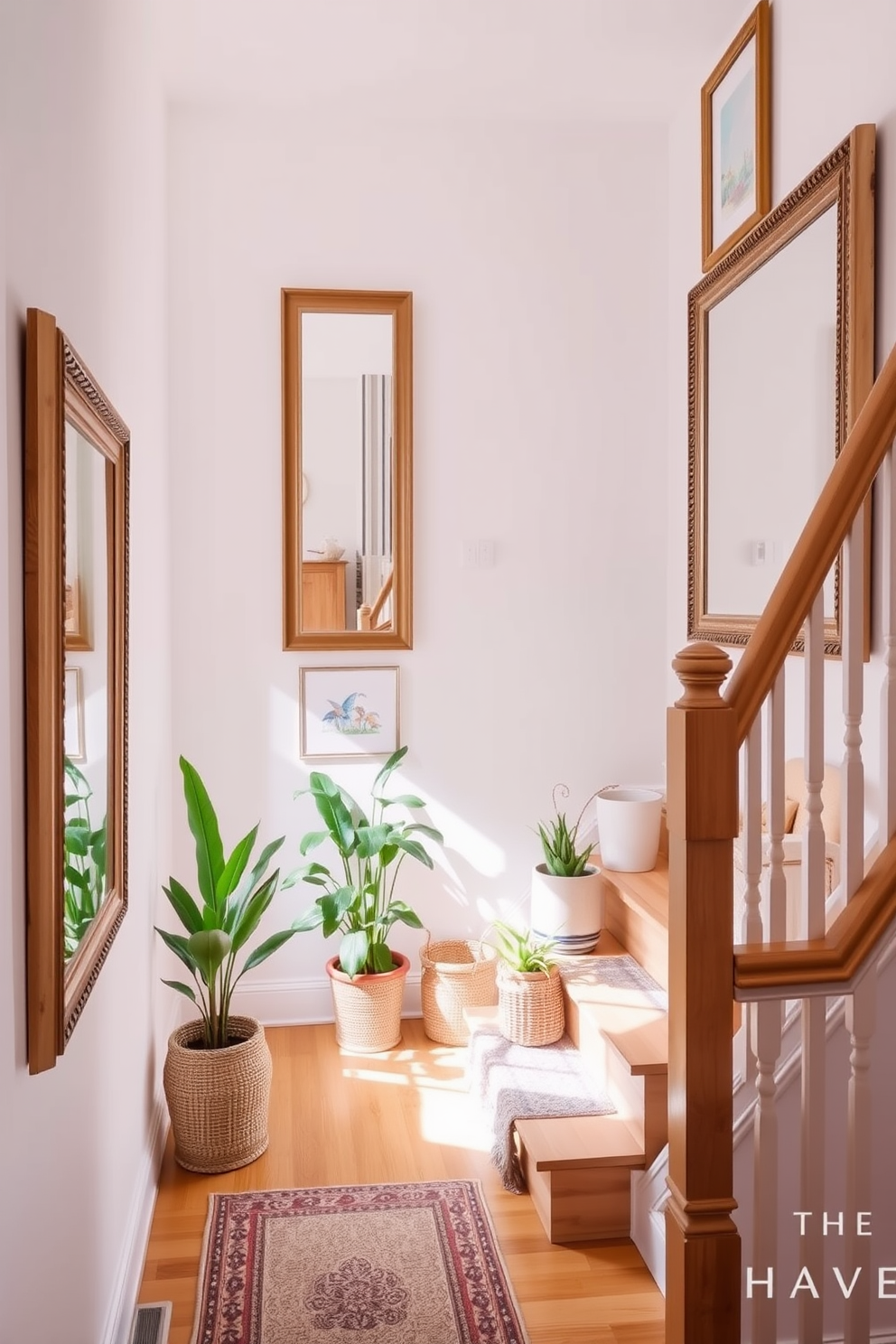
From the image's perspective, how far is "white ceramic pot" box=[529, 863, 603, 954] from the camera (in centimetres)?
313

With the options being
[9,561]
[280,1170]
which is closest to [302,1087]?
[280,1170]

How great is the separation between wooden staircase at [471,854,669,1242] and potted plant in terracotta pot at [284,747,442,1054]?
2.39 ft

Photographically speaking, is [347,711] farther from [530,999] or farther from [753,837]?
[753,837]

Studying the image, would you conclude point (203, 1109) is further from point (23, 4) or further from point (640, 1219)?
point (23, 4)

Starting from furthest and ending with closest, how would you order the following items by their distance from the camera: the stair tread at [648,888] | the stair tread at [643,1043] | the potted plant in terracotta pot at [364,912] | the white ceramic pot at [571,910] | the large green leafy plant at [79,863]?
the potted plant in terracotta pot at [364,912] → the white ceramic pot at [571,910] → the stair tread at [648,888] → the stair tread at [643,1043] → the large green leafy plant at [79,863]

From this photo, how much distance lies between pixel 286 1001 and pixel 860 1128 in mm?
2313

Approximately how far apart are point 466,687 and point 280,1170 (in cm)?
158

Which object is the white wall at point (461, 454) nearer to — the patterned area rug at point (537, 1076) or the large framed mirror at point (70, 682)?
the patterned area rug at point (537, 1076)

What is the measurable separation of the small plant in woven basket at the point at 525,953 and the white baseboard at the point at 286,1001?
618mm

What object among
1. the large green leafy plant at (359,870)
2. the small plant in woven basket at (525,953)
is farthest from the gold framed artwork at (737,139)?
the small plant in woven basket at (525,953)

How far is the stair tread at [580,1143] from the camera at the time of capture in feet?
7.66

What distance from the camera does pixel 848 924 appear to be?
162 centimetres

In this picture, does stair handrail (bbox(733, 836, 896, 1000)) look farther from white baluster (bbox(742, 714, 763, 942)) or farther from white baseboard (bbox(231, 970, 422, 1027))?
white baseboard (bbox(231, 970, 422, 1027))

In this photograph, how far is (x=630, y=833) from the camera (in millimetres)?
3299
